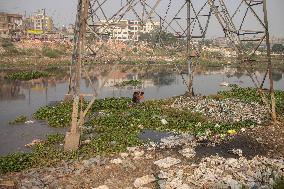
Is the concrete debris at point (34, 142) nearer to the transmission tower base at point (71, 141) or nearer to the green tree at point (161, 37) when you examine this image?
the transmission tower base at point (71, 141)

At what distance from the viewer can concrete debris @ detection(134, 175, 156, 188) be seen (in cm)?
781

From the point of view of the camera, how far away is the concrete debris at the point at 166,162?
880cm

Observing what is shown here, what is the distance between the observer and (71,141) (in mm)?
10117

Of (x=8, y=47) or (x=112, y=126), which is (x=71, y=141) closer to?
(x=112, y=126)

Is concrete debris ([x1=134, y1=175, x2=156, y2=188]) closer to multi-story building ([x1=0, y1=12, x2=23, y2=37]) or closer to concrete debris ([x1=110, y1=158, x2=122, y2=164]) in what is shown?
concrete debris ([x1=110, y1=158, x2=122, y2=164])

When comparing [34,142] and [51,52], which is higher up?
[51,52]

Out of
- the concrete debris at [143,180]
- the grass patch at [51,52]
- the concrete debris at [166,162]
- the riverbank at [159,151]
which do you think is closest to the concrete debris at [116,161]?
the riverbank at [159,151]

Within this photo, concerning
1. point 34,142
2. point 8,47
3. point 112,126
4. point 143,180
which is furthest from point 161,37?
point 143,180

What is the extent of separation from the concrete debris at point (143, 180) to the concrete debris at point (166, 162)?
2.40 ft

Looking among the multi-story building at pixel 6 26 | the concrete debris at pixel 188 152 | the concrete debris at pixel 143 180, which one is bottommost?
the concrete debris at pixel 143 180

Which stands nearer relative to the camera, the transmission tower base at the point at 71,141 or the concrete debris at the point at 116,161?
the concrete debris at the point at 116,161

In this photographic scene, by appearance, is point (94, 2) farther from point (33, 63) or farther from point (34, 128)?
point (33, 63)

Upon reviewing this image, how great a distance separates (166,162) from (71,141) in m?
3.01

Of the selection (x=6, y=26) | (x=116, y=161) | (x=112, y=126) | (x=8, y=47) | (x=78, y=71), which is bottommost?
(x=116, y=161)
